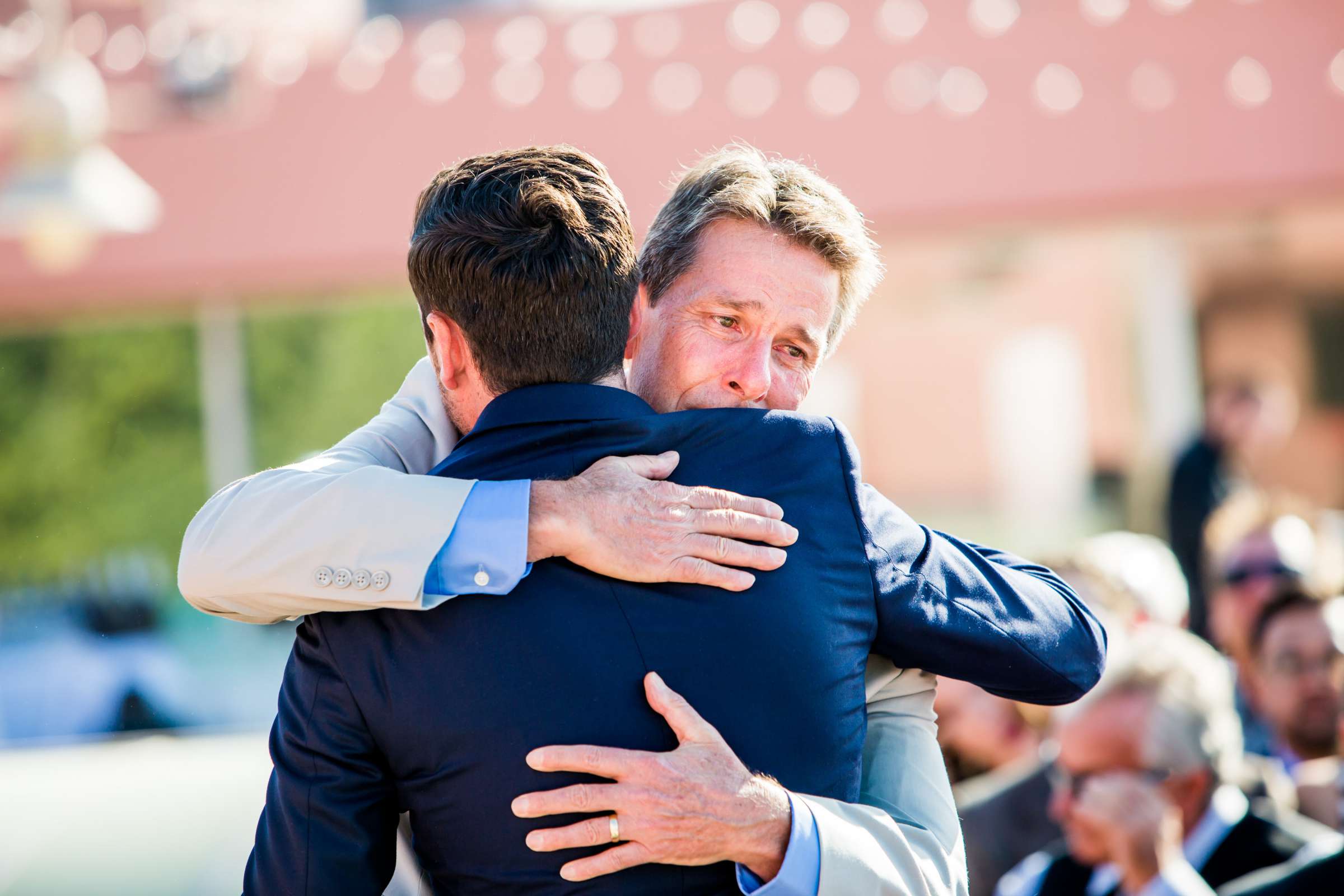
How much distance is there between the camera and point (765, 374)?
2035 mm

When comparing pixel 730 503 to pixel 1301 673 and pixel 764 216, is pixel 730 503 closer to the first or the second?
pixel 764 216

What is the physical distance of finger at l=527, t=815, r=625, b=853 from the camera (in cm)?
149

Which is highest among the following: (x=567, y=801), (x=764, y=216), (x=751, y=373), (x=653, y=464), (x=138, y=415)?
(x=138, y=415)

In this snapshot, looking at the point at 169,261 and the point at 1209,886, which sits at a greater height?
the point at 169,261

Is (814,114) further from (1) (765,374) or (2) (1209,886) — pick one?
(1) (765,374)

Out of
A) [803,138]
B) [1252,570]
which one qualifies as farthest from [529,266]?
[803,138]

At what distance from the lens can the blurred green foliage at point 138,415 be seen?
8.78 m

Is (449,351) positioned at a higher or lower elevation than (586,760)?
higher

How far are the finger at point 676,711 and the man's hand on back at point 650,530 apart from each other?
12cm

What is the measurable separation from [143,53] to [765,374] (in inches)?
321

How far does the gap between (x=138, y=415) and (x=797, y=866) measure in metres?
8.49

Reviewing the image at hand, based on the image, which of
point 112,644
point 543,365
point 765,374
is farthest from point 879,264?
point 112,644

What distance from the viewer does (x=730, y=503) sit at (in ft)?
5.20

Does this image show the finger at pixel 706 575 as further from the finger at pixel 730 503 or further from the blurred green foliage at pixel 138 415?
the blurred green foliage at pixel 138 415
